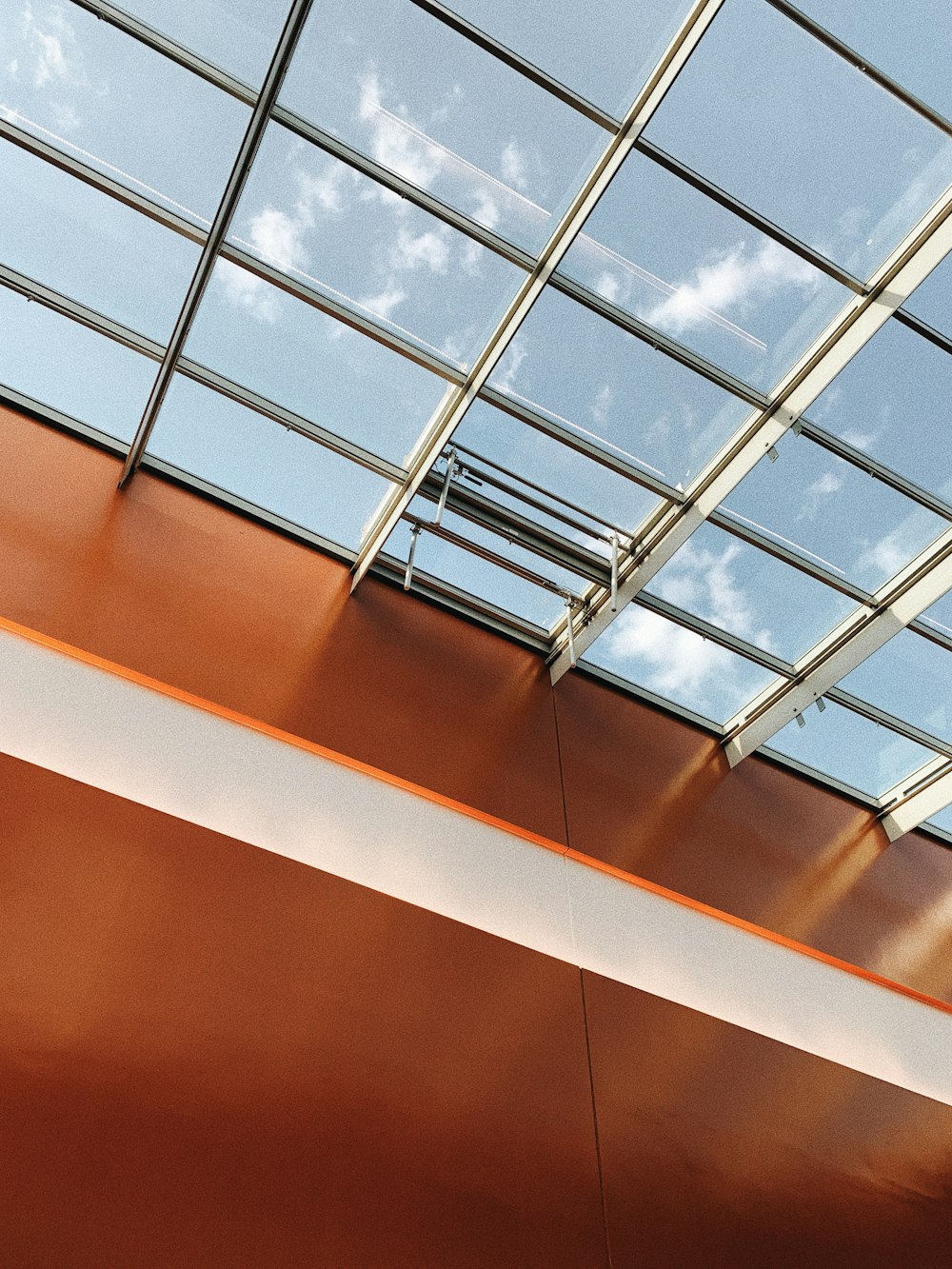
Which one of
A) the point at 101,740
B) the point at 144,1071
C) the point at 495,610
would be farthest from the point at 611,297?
the point at 144,1071

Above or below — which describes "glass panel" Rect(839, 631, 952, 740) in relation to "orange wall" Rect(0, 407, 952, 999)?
above

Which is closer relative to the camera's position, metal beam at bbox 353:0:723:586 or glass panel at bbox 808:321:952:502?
metal beam at bbox 353:0:723:586

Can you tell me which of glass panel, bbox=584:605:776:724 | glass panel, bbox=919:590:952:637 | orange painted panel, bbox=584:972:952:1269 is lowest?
orange painted panel, bbox=584:972:952:1269

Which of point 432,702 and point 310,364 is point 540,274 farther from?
point 432,702

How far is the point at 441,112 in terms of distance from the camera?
23.9 feet

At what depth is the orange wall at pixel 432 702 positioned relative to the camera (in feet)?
25.5

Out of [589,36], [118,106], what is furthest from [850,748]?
[118,106]

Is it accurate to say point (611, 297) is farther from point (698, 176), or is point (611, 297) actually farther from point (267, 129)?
point (267, 129)

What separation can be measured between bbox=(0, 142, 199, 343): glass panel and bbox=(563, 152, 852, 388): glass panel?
3.58 m

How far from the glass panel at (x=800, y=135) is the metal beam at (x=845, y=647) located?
10.3ft

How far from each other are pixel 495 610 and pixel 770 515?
2980 mm

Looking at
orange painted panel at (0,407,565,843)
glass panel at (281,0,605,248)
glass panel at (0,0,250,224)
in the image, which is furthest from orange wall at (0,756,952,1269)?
glass panel at (281,0,605,248)

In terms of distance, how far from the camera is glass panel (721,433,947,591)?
8812 mm

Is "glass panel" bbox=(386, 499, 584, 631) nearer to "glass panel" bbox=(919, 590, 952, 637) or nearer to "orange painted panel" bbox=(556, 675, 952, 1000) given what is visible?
"orange painted panel" bbox=(556, 675, 952, 1000)
